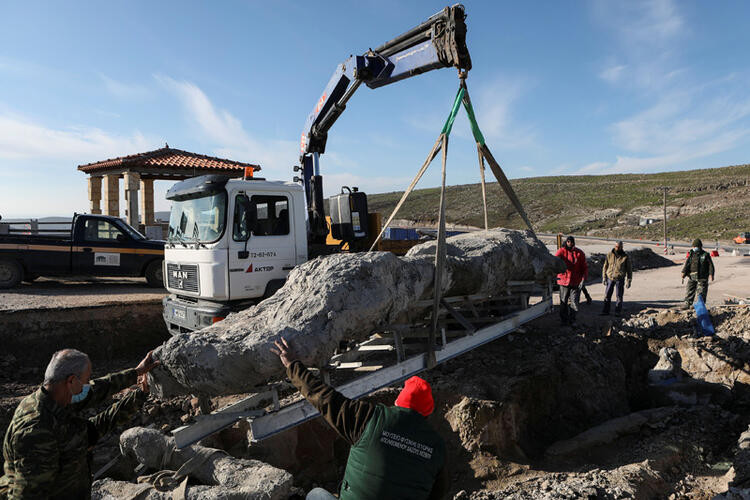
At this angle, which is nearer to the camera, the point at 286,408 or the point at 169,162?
the point at 286,408

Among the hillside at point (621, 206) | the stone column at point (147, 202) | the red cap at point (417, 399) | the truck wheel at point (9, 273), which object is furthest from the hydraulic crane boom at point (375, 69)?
the hillside at point (621, 206)

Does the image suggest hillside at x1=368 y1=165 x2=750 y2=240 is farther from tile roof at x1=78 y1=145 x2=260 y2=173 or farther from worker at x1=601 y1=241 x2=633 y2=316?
tile roof at x1=78 y1=145 x2=260 y2=173

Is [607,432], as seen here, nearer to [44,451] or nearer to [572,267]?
[572,267]

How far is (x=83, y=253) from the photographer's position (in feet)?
32.7

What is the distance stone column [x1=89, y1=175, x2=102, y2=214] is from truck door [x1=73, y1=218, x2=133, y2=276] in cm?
684

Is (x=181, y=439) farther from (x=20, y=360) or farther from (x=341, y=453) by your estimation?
(x=20, y=360)

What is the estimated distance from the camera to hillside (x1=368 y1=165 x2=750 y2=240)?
43.2 m

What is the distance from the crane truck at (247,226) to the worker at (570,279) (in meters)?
4.13

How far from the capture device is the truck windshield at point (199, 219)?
5961mm

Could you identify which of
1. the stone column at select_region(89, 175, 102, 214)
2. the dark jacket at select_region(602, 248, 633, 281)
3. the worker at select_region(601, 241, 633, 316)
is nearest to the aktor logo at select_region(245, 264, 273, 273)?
the worker at select_region(601, 241, 633, 316)

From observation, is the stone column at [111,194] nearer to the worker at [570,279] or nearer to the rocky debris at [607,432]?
the worker at [570,279]

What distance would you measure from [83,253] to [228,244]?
608 cm

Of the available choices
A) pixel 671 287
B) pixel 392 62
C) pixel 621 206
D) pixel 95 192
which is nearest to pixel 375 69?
pixel 392 62

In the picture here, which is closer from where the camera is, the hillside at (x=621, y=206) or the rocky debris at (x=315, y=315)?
the rocky debris at (x=315, y=315)
